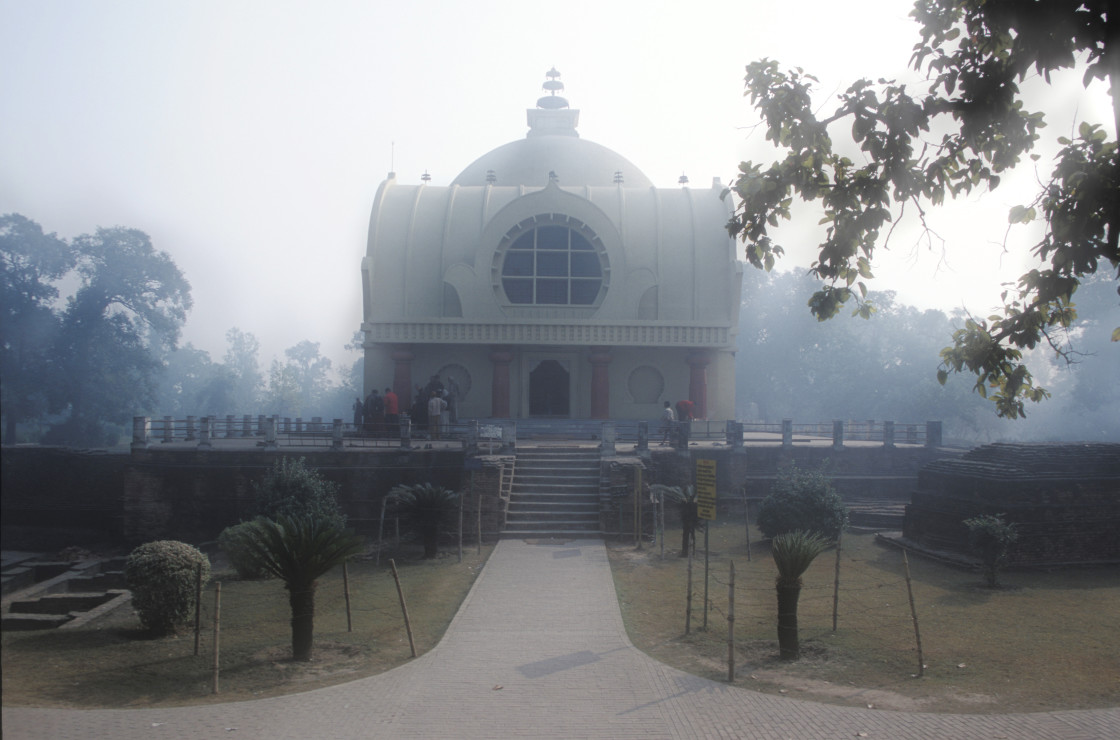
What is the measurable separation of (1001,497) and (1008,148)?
913 cm

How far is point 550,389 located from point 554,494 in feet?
32.9

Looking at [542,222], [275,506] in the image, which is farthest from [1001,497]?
[542,222]

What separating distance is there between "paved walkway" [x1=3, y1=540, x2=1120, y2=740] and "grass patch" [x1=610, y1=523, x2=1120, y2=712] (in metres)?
0.41

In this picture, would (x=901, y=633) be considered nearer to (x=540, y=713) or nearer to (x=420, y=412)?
(x=540, y=713)

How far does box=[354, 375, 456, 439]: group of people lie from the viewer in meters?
20.1

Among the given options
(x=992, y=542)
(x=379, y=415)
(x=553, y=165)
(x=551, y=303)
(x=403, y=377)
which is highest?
(x=553, y=165)

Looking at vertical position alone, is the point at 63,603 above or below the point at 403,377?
below

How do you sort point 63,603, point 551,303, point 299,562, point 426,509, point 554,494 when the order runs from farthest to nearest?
point 551,303 → point 554,494 → point 426,509 → point 63,603 → point 299,562

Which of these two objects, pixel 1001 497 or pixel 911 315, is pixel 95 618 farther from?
pixel 911 315

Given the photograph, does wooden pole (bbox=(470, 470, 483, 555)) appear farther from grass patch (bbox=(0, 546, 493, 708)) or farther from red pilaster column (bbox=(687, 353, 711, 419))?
red pilaster column (bbox=(687, 353, 711, 419))

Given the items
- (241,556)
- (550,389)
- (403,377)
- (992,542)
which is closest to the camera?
(992,542)

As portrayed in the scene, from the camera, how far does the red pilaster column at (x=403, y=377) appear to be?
2545cm

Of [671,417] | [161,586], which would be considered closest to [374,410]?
[671,417]

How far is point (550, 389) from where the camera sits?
26766 millimetres
